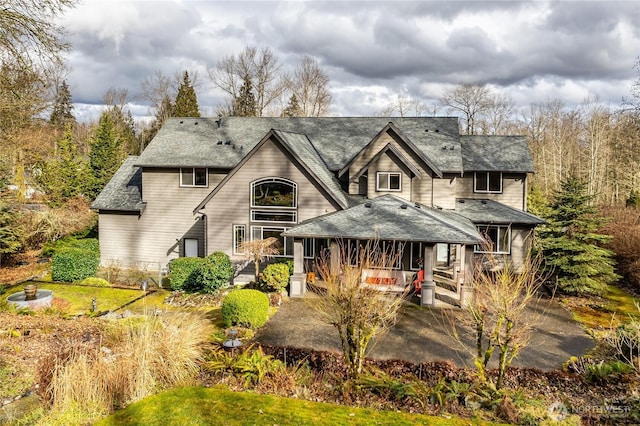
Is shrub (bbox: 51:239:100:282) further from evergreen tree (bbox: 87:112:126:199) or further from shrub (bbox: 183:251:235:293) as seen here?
evergreen tree (bbox: 87:112:126:199)

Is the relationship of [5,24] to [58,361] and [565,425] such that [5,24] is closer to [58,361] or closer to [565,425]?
[58,361]

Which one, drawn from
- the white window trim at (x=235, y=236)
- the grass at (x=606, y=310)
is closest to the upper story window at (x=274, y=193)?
the white window trim at (x=235, y=236)

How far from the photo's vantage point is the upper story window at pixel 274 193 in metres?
20.4

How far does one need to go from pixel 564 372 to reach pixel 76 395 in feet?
38.0

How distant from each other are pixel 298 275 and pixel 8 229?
15368 millimetres

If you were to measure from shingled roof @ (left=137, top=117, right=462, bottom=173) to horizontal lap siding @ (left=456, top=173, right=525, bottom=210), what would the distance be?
234 centimetres

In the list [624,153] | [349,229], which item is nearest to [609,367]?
[349,229]

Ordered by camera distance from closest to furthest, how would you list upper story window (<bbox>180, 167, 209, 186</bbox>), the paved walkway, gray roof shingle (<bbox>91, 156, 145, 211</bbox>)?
1. the paved walkway
2. upper story window (<bbox>180, 167, 209, 186</bbox>)
3. gray roof shingle (<bbox>91, 156, 145, 211</bbox>)

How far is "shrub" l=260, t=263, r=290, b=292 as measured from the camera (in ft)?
58.6

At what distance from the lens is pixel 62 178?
3209 centimetres

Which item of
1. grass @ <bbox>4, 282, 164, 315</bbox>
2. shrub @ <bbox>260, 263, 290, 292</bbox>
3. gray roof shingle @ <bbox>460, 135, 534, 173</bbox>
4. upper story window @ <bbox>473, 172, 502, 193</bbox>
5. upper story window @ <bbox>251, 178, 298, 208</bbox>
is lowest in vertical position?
Answer: grass @ <bbox>4, 282, 164, 315</bbox>

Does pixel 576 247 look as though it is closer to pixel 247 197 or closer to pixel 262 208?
pixel 262 208

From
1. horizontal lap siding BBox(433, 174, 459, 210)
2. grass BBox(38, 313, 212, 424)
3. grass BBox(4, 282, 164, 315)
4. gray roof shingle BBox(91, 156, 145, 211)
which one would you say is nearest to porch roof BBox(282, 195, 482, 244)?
horizontal lap siding BBox(433, 174, 459, 210)

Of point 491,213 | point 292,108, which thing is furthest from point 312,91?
point 491,213
